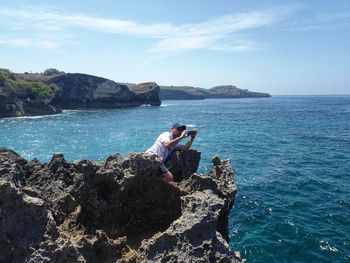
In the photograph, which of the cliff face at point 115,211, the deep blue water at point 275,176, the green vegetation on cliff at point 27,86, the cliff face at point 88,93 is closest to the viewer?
the cliff face at point 115,211

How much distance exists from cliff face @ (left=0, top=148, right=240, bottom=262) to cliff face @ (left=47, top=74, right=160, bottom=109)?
107 m

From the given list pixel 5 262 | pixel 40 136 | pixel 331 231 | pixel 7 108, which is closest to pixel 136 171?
pixel 5 262

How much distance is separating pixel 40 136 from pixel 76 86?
70.7m

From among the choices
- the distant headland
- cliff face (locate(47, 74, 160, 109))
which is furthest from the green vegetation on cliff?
cliff face (locate(47, 74, 160, 109))

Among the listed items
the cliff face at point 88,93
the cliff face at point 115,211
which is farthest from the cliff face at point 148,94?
the cliff face at point 115,211

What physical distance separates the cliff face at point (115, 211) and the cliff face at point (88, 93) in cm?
10737

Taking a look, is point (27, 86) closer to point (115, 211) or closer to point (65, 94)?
point (65, 94)

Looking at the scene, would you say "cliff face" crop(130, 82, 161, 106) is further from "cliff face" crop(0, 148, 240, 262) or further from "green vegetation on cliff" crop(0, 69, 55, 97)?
"cliff face" crop(0, 148, 240, 262)

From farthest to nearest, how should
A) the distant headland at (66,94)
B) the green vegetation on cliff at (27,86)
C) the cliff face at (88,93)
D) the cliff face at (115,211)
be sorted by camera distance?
the cliff face at (88,93) < the green vegetation on cliff at (27,86) < the distant headland at (66,94) < the cliff face at (115,211)

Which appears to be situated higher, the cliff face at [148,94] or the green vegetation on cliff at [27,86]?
the green vegetation on cliff at [27,86]

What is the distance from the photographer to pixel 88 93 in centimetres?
12388

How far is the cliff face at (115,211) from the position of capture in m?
6.48

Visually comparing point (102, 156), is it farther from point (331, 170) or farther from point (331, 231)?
point (331, 231)

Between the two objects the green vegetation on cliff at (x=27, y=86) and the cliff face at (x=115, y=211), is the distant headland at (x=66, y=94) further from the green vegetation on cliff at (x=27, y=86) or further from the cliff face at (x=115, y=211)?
the cliff face at (x=115, y=211)
